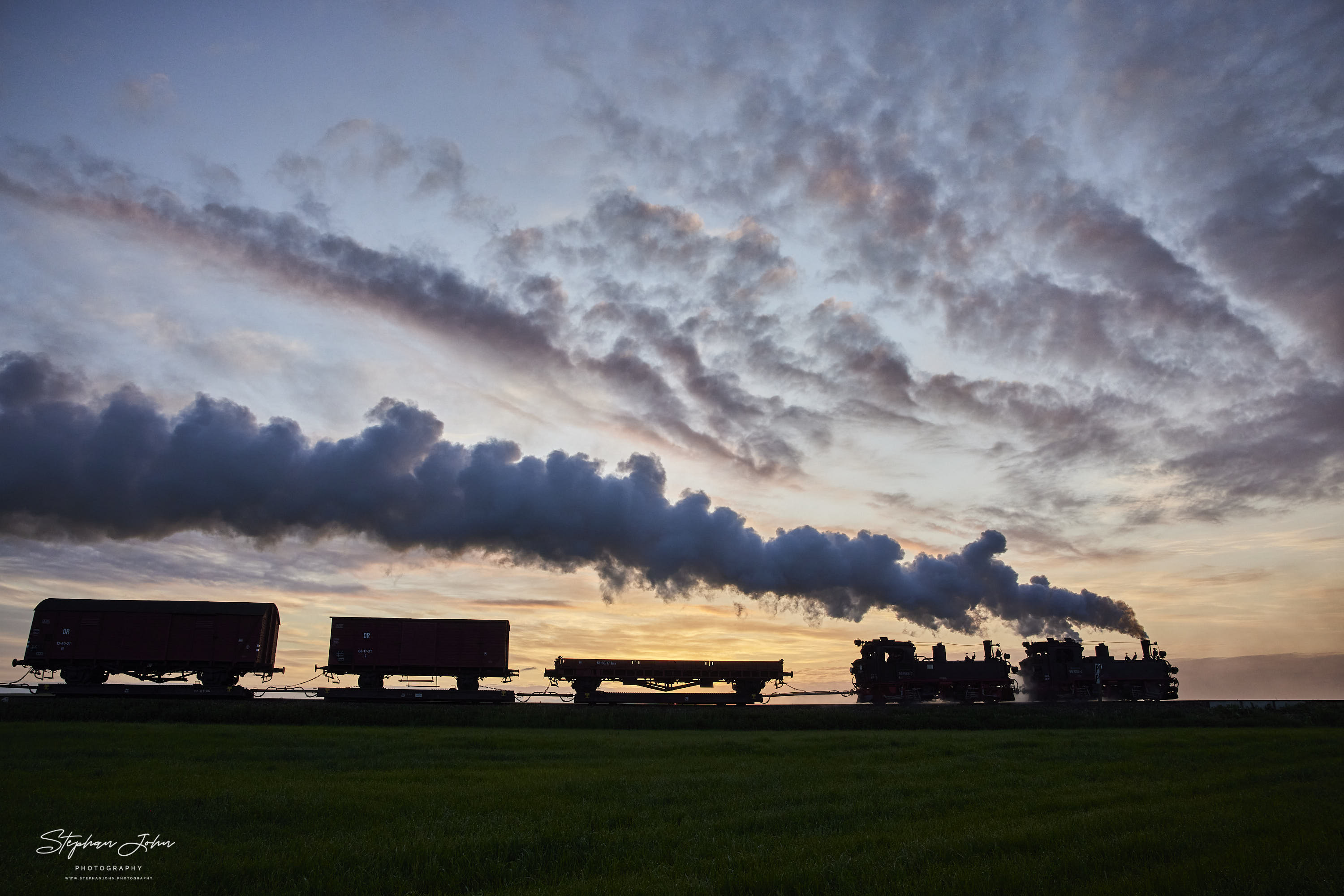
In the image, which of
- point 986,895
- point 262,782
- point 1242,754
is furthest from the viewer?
point 1242,754

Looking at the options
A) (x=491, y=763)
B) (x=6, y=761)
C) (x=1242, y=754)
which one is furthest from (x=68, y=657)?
(x=1242, y=754)

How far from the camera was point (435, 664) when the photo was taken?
151 feet

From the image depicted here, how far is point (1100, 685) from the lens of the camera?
173ft

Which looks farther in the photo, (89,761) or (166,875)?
(89,761)

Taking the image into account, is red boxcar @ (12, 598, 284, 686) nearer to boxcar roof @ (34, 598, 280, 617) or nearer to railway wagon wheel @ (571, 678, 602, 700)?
boxcar roof @ (34, 598, 280, 617)

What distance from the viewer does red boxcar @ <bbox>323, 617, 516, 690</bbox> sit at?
45.9 meters

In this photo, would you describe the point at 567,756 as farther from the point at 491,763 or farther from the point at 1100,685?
the point at 1100,685

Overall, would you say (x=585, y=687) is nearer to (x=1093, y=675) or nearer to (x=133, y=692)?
(x=133, y=692)

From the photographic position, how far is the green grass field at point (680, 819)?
30.1ft

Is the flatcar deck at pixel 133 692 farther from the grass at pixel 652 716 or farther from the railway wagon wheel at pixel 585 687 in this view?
the railway wagon wheel at pixel 585 687

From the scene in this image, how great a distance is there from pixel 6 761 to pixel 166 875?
13.8m

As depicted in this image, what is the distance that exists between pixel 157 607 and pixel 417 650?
1561cm

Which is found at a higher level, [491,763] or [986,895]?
[986,895]

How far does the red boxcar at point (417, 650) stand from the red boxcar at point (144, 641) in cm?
491
